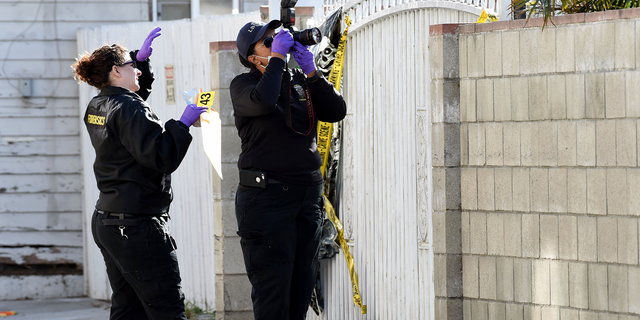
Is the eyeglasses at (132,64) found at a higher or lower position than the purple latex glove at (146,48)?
lower

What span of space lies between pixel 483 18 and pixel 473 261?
1.42 metres

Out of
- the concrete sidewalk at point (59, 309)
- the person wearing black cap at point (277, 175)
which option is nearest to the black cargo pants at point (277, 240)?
the person wearing black cap at point (277, 175)

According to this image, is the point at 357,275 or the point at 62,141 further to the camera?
the point at 62,141

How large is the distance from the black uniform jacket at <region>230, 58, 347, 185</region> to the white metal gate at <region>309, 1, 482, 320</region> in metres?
0.98

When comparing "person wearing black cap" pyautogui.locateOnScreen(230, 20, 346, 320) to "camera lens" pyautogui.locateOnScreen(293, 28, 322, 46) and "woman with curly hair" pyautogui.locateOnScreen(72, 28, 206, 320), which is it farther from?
"woman with curly hair" pyautogui.locateOnScreen(72, 28, 206, 320)

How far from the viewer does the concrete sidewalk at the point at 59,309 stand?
6251mm

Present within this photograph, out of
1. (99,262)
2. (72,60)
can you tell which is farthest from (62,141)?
(99,262)

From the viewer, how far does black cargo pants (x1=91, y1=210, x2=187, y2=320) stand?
3.26 metres

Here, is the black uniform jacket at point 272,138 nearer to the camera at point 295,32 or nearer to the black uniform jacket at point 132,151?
the camera at point 295,32

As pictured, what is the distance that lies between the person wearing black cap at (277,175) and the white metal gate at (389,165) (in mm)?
918

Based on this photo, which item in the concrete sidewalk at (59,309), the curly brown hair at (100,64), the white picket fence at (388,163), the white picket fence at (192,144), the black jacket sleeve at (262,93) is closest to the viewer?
the black jacket sleeve at (262,93)

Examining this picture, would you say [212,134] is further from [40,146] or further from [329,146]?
[40,146]

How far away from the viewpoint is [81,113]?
6.95 metres

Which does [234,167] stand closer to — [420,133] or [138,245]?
[420,133]
